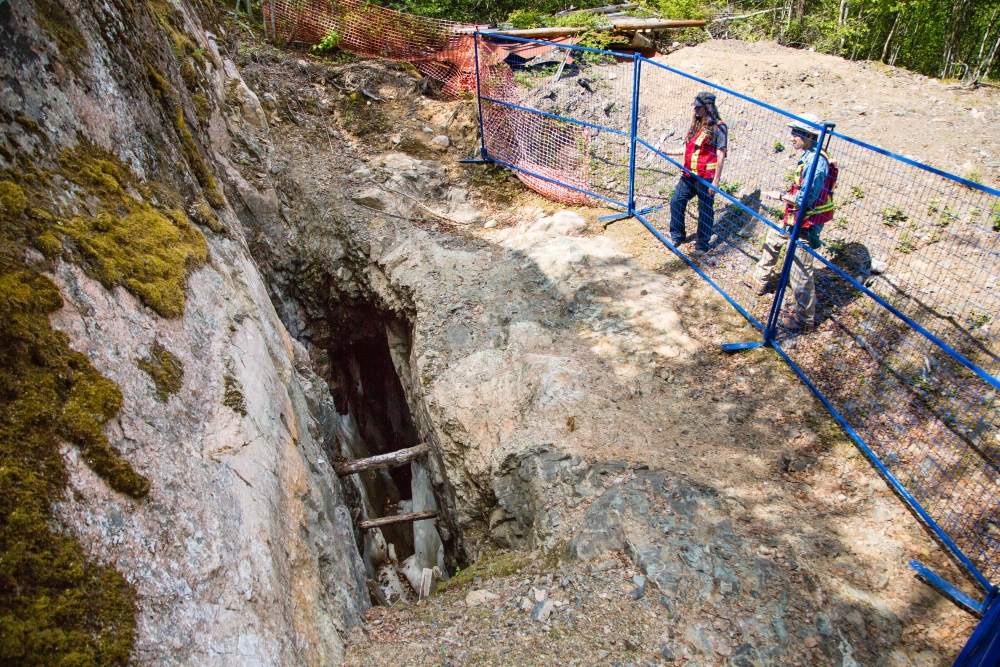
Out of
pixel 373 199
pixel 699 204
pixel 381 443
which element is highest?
pixel 699 204

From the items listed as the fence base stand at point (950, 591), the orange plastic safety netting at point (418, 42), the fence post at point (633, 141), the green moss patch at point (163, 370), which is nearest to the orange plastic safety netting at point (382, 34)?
the orange plastic safety netting at point (418, 42)

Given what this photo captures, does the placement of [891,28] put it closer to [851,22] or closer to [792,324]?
[851,22]

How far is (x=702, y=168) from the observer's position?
6.25 metres

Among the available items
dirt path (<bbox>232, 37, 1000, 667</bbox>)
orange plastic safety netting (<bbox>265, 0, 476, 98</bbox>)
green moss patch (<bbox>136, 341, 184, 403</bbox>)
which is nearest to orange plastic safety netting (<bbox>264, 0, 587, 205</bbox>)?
orange plastic safety netting (<bbox>265, 0, 476, 98</bbox>)

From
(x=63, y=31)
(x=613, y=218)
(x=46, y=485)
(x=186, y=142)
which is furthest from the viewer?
(x=613, y=218)

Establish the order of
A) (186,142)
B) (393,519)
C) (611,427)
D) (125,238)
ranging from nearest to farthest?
1. (125,238)
2. (611,427)
3. (186,142)
4. (393,519)

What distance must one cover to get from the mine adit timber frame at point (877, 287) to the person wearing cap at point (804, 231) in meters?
0.08

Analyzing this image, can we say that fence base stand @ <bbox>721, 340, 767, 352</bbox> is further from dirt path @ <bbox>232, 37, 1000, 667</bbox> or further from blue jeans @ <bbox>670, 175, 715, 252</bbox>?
blue jeans @ <bbox>670, 175, 715, 252</bbox>

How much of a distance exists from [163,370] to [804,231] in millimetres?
5163

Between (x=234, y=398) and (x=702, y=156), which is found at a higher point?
(x=702, y=156)

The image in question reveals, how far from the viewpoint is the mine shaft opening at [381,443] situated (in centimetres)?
632

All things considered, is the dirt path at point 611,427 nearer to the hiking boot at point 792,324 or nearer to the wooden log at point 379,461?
the hiking boot at point 792,324

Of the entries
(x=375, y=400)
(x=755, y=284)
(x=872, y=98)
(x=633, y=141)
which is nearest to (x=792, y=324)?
(x=755, y=284)

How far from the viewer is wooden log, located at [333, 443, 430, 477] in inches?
220
